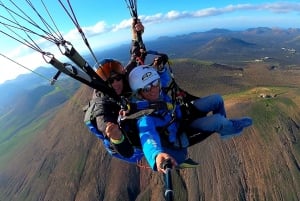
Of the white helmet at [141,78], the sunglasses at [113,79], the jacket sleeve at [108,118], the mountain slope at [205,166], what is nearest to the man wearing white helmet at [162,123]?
the white helmet at [141,78]

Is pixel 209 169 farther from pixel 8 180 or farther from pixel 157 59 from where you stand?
pixel 157 59

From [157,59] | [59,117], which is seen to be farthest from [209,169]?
[157,59]

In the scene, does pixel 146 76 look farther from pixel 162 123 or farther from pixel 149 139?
pixel 149 139

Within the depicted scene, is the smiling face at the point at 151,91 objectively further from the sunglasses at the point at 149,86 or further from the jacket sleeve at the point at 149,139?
the jacket sleeve at the point at 149,139

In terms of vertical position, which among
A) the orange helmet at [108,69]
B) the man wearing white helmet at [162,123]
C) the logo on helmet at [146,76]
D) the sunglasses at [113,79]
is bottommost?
the man wearing white helmet at [162,123]

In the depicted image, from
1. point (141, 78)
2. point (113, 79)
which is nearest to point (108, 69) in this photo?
point (113, 79)

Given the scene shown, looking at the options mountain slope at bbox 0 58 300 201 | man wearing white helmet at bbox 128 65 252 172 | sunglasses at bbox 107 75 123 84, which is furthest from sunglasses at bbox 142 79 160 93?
mountain slope at bbox 0 58 300 201
